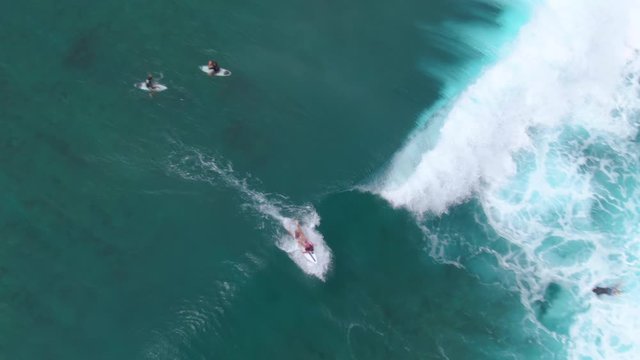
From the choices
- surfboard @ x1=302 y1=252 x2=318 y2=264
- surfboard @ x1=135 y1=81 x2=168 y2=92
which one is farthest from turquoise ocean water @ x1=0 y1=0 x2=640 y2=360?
surfboard @ x1=135 y1=81 x2=168 y2=92

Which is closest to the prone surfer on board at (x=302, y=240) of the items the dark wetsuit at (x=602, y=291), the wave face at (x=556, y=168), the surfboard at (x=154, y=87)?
the wave face at (x=556, y=168)

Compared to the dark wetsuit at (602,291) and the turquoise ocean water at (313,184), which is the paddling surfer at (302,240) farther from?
the dark wetsuit at (602,291)

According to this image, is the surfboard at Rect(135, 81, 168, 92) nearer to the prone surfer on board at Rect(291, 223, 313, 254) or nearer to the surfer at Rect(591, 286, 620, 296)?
the prone surfer on board at Rect(291, 223, 313, 254)

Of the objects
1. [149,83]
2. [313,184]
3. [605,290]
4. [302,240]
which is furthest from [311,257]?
[605,290]

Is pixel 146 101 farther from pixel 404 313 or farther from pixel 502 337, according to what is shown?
Result: pixel 502 337

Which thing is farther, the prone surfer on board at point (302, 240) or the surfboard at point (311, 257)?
the surfboard at point (311, 257)
